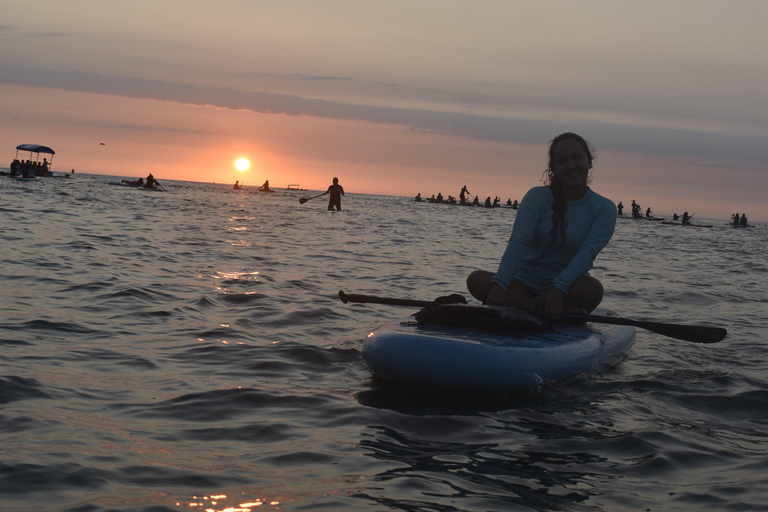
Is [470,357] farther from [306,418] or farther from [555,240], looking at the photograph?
[555,240]

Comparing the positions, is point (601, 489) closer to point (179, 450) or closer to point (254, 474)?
point (254, 474)

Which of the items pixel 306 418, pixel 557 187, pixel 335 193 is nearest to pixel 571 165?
pixel 557 187

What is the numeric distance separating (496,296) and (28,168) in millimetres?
52878

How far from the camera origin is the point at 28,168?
50.8 m

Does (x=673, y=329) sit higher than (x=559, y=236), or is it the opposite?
(x=559, y=236)

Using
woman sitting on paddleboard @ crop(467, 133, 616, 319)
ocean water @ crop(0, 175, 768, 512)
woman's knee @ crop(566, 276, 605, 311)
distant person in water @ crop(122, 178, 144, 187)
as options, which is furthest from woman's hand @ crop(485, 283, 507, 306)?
distant person in water @ crop(122, 178, 144, 187)

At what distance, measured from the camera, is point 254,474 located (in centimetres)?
332

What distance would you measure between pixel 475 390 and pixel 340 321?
3.25 metres

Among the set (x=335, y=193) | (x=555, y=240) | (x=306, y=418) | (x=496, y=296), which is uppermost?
(x=335, y=193)

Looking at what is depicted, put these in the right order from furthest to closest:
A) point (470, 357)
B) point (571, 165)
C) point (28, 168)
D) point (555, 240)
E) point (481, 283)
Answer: point (28, 168) < point (481, 283) < point (555, 240) < point (571, 165) < point (470, 357)

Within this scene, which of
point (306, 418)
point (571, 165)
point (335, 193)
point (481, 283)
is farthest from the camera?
point (335, 193)

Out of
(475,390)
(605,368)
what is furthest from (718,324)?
(475,390)

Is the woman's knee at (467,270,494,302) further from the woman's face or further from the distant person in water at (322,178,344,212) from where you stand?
the distant person in water at (322,178,344,212)

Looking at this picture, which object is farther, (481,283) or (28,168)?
(28,168)
